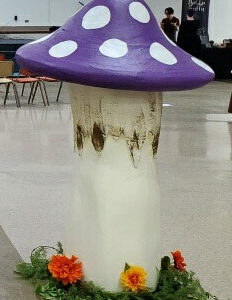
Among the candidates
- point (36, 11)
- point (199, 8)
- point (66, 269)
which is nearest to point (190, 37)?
point (199, 8)

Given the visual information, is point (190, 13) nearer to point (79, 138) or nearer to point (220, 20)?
point (220, 20)

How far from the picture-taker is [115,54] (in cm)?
245

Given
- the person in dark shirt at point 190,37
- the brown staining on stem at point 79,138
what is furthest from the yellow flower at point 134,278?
the person in dark shirt at point 190,37

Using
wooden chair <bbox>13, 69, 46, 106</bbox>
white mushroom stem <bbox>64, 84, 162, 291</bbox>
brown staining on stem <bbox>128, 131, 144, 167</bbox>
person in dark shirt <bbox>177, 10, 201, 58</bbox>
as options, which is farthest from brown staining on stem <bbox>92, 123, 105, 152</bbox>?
person in dark shirt <bbox>177, 10, 201, 58</bbox>

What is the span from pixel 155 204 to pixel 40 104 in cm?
920

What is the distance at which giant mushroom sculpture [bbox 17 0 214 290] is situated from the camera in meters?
2.50

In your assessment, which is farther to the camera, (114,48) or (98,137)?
(98,137)

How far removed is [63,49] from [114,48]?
8.0 inches

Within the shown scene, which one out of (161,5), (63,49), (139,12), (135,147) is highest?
(139,12)

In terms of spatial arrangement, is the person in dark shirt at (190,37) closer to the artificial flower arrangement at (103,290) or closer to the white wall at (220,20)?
the white wall at (220,20)

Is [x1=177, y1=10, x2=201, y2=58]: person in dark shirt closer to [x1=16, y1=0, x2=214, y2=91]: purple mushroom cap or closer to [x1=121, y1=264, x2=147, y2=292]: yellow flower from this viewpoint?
[x1=16, y1=0, x2=214, y2=91]: purple mushroom cap

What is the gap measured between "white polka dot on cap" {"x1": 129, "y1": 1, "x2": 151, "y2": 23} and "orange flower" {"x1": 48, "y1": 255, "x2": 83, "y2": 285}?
1017 mm

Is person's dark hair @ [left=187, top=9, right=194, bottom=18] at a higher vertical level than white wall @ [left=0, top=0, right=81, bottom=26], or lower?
higher

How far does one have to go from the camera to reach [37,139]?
25.9 ft
